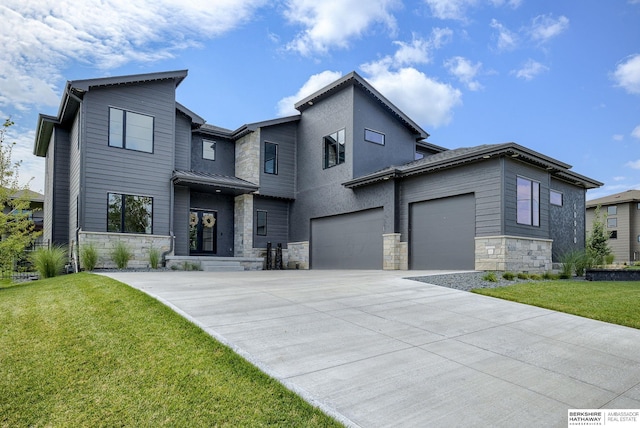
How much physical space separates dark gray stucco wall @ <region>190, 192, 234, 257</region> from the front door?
19 centimetres

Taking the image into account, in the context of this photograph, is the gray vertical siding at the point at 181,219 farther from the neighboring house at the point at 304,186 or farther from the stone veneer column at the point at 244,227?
the stone veneer column at the point at 244,227

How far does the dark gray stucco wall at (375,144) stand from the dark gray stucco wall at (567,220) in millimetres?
6286

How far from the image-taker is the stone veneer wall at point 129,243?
12.9 metres

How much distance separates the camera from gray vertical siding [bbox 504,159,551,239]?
11531 millimetres

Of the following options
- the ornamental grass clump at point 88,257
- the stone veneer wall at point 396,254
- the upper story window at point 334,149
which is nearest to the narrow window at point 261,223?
the upper story window at point 334,149

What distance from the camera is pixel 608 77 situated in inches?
642

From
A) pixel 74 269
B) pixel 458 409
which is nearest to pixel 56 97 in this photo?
pixel 74 269

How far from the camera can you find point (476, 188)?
12094 millimetres

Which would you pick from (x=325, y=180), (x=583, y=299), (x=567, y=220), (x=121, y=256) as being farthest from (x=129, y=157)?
(x=567, y=220)

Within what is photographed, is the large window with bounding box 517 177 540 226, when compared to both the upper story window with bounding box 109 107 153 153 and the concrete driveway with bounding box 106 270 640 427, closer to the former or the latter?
the concrete driveway with bounding box 106 270 640 427

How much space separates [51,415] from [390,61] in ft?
64.9

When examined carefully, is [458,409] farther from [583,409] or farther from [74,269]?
[74,269]
